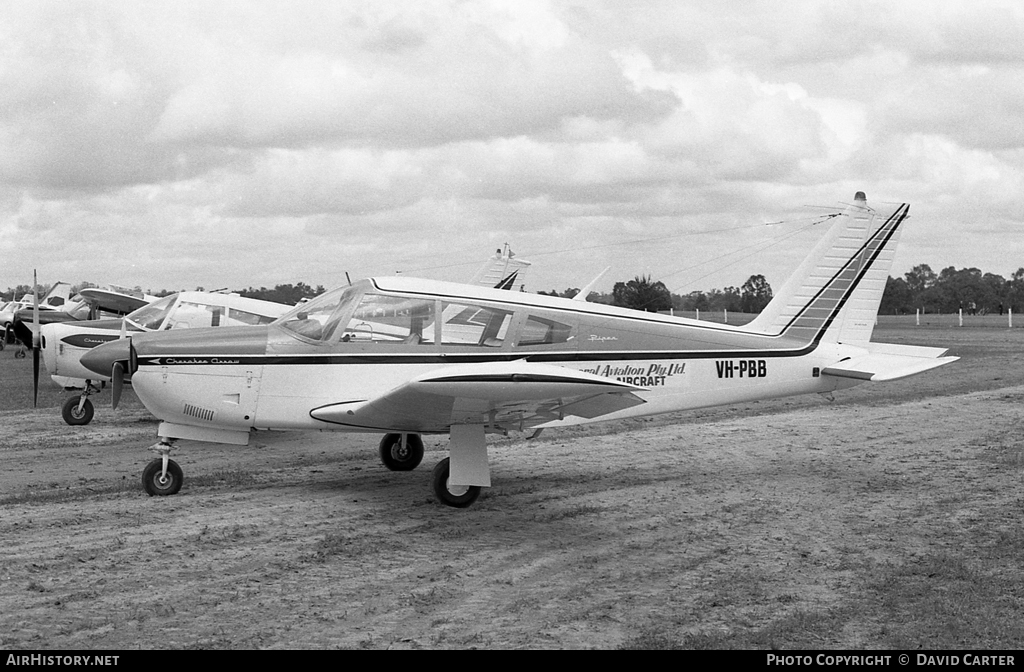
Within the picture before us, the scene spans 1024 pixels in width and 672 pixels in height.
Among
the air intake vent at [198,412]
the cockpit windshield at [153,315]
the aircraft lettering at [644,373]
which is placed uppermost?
the cockpit windshield at [153,315]

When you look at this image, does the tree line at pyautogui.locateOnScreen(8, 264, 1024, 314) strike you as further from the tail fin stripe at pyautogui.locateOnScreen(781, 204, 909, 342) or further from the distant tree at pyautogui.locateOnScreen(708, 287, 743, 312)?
the tail fin stripe at pyautogui.locateOnScreen(781, 204, 909, 342)

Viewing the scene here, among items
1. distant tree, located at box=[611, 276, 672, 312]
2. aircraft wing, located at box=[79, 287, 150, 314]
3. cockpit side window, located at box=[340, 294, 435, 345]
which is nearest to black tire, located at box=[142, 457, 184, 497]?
cockpit side window, located at box=[340, 294, 435, 345]

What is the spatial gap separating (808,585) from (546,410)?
2.86 metres

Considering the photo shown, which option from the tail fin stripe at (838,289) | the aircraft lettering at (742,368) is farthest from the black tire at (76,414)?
the tail fin stripe at (838,289)

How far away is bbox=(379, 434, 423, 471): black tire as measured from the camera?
11.4 metres

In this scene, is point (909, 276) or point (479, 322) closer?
point (479, 322)

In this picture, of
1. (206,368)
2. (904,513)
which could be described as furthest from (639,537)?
(206,368)

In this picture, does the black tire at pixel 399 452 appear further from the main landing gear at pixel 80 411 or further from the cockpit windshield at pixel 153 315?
the main landing gear at pixel 80 411

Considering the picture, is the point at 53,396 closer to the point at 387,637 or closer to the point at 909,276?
the point at 387,637

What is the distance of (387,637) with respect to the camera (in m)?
5.64

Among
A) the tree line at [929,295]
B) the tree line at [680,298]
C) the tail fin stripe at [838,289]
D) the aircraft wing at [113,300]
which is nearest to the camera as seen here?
the tail fin stripe at [838,289]

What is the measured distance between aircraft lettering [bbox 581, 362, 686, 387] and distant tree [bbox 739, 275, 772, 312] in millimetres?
58756

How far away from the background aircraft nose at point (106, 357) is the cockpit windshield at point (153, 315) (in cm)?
572

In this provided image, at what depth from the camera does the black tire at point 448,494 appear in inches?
366
